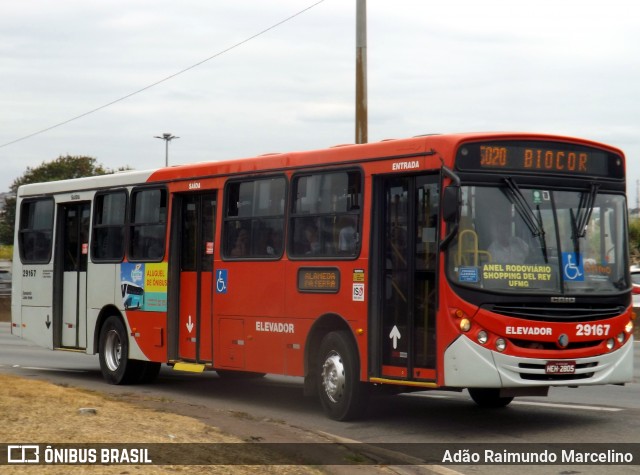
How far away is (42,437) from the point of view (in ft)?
31.5

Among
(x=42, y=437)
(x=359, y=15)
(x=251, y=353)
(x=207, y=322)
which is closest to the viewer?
(x=42, y=437)

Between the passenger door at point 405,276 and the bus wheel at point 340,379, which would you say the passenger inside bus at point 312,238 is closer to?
the bus wheel at point 340,379

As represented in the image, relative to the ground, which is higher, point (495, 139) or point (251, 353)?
point (495, 139)

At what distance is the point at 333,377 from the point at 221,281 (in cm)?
294

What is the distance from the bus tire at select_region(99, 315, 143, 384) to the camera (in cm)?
1756

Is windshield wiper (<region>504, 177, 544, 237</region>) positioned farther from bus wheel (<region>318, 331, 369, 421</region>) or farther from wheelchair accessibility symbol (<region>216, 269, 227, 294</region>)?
wheelchair accessibility symbol (<region>216, 269, 227, 294</region>)

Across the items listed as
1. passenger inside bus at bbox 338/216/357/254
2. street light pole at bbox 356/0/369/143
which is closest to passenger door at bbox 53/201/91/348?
street light pole at bbox 356/0/369/143

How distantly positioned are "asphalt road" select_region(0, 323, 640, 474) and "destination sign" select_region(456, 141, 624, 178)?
2.72 m

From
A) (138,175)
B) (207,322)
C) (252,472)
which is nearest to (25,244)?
(138,175)

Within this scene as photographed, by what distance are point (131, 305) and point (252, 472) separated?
892 cm

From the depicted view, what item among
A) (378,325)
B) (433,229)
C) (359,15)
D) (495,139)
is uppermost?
(359,15)

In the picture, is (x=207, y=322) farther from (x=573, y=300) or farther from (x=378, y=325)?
(x=573, y=300)

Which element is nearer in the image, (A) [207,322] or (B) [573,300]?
(B) [573,300]

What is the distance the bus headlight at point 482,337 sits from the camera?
11.4 meters
